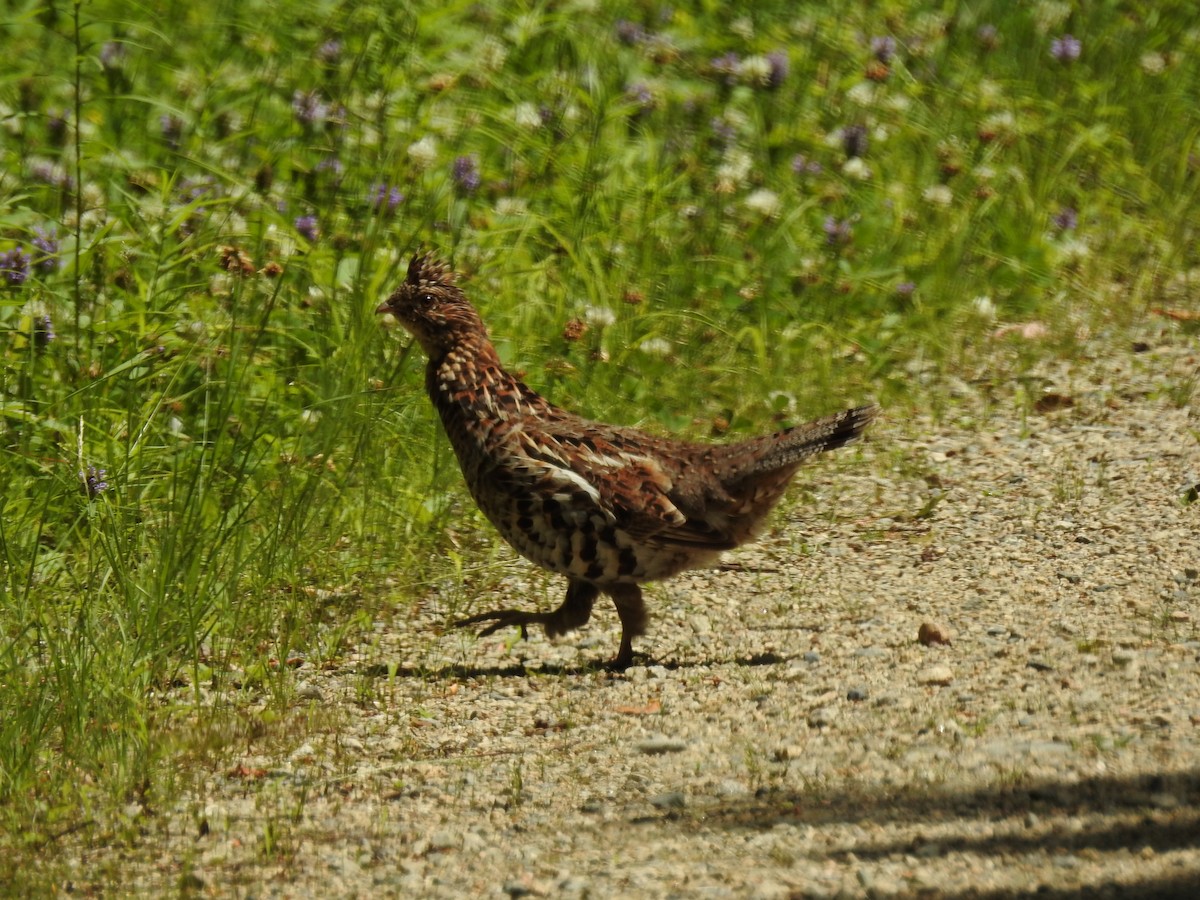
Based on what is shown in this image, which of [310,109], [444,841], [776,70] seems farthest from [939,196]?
[444,841]

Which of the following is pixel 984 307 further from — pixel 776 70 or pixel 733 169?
pixel 776 70

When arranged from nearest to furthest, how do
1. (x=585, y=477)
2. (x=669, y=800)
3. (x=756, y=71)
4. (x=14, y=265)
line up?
(x=669, y=800) → (x=585, y=477) → (x=14, y=265) → (x=756, y=71)

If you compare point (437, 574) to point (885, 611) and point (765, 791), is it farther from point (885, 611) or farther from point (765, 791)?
point (765, 791)

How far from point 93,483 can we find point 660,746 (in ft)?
7.52

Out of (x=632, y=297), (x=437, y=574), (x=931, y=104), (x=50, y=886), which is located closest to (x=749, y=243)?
(x=632, y=297)

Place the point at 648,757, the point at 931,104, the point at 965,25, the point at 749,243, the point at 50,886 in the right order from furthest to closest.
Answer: the point at 965,25 → the point at 931,104 → the point at 749,243 → the point at 648,757 → the point at 50,886

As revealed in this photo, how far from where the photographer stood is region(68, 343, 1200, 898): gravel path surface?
3.99 metres

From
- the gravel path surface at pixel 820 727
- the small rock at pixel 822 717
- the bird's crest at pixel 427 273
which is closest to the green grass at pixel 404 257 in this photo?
the bird's crest at pixel 427 273

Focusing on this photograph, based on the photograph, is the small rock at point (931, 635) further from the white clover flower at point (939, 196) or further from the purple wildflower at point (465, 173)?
the white clover flower at point (939, 196)

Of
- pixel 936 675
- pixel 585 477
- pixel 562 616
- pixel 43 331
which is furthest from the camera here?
pixel 43 331

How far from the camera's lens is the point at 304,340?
7.27 m

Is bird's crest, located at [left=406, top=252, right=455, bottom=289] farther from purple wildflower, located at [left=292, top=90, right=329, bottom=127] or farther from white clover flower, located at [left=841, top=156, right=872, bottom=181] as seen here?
white clover flower, located at [left=841, top=156, right=872, bottom=181]

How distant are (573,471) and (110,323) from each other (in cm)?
204

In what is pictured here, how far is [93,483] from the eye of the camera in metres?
5.86
